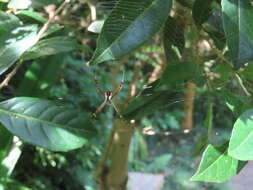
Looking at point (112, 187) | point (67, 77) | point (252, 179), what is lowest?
point (67, 77)

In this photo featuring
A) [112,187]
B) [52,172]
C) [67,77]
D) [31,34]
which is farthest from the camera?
[67,77]

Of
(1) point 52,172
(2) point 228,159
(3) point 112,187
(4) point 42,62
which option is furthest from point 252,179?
(1) point 52,172

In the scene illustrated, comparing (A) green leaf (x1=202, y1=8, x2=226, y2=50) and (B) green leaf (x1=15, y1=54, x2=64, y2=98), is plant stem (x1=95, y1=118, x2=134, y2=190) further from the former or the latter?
(A) green leaf (x1=202, y1=8, x2=226, y2=50)

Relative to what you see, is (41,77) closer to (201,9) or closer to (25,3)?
(25,3)

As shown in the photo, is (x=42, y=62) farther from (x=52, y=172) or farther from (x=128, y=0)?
(x=52, y=172)

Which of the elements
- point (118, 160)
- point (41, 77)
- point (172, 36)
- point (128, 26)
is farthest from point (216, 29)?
point (118, 160)

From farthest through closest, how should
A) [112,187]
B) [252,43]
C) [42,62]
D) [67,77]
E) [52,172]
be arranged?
1. [67,77]
2. [52,172]
3. [112,187]
4. [42,62]
5. [252,43]

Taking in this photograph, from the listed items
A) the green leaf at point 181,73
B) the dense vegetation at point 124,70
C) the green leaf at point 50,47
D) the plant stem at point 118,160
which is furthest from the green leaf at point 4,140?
the plant stem at point 118,160
